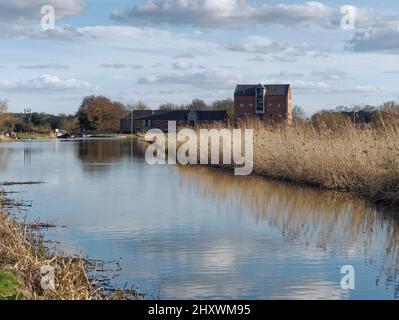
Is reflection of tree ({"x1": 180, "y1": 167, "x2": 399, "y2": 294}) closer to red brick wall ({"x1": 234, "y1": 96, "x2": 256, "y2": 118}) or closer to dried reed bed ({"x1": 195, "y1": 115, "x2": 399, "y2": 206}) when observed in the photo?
dried reed bed ({"x1": 195, "y1": 115, "x2": 399, "y2": 206})

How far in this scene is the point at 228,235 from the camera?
448 inches

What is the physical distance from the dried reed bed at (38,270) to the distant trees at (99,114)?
300 feet

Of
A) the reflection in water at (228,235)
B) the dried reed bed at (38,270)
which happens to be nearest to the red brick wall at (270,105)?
the reflection in water at (228,235)

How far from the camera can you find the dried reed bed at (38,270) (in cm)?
664

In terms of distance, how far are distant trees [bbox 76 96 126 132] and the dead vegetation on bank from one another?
300 feet

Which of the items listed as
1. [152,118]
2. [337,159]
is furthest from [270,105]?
[337,159]

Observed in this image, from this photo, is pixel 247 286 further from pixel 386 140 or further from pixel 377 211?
pixel 386 140

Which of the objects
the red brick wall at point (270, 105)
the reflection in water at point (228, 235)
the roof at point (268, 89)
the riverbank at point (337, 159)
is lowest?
the reflection in water at point (228, 235)

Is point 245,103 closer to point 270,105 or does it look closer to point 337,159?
point 270,105

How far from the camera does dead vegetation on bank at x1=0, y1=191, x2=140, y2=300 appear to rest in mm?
6664

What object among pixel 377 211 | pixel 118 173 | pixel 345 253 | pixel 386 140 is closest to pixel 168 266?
pixel 345 253

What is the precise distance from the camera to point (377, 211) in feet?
46.3

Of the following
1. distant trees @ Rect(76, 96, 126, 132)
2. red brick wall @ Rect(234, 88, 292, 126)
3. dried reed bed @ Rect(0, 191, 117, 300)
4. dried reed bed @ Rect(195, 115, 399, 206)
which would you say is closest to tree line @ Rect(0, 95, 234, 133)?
distant trees @ Rect(76, 96, 126, 132)

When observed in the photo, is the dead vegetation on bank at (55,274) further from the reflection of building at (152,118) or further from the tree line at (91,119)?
the reflection of building at (152,118)
